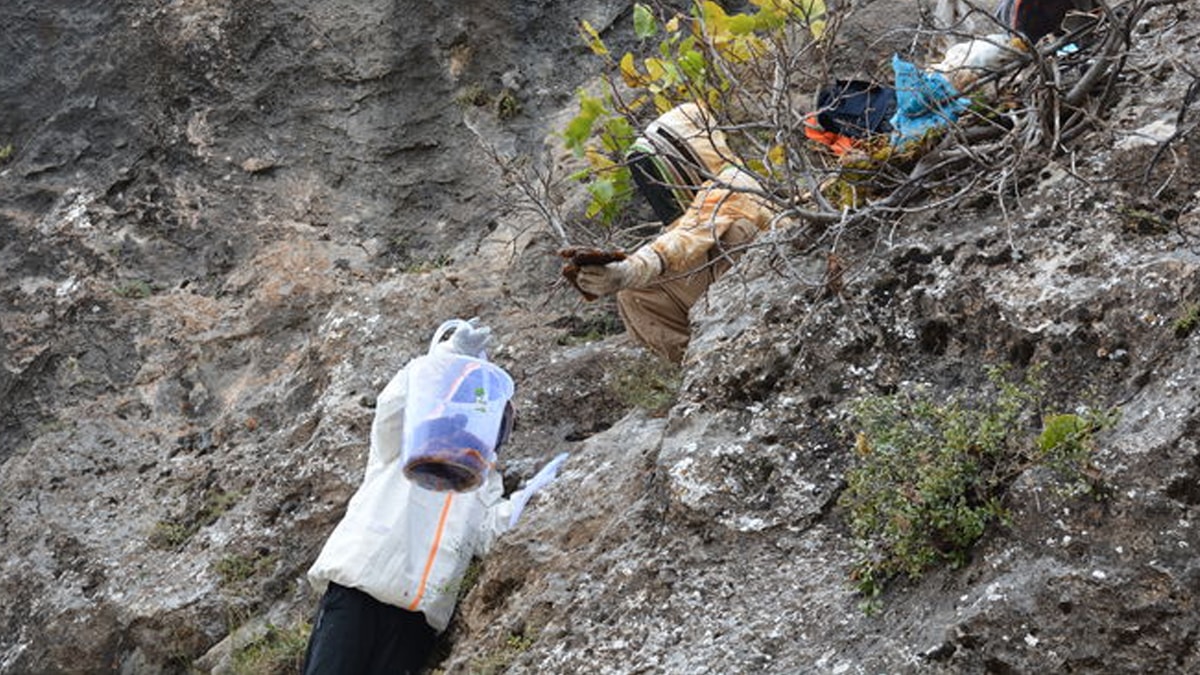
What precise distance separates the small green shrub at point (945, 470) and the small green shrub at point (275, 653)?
96.2 inches

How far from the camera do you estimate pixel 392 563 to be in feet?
18.6

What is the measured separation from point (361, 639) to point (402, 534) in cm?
37

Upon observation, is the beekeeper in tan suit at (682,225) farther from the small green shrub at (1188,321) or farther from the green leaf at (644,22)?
the small green shrub at (1188,321)

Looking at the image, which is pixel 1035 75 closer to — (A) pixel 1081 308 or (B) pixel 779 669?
(A) pixel 1081 308

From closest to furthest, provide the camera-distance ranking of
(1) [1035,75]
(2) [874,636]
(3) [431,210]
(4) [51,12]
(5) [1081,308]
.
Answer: (2) [874,636] → (5) [1081,308] → (1) [1035,75] → (3) [431,210] → (4) [51,12]

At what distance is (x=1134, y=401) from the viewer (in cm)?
424

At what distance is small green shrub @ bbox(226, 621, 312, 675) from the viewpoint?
20.2 feet

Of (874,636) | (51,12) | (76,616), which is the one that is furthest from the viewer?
(51,12)

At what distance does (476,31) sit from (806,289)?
4245mm

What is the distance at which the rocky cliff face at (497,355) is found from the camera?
4191 mm

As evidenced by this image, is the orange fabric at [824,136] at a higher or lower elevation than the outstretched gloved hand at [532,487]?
higher

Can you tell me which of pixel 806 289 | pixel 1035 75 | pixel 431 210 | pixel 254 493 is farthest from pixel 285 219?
pixel 1035 75

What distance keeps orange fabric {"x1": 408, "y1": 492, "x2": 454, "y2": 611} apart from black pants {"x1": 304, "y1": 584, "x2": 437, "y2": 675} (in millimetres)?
97

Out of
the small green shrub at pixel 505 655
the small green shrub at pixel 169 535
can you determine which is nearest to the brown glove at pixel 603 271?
the small green shrub at pixel 505 655
